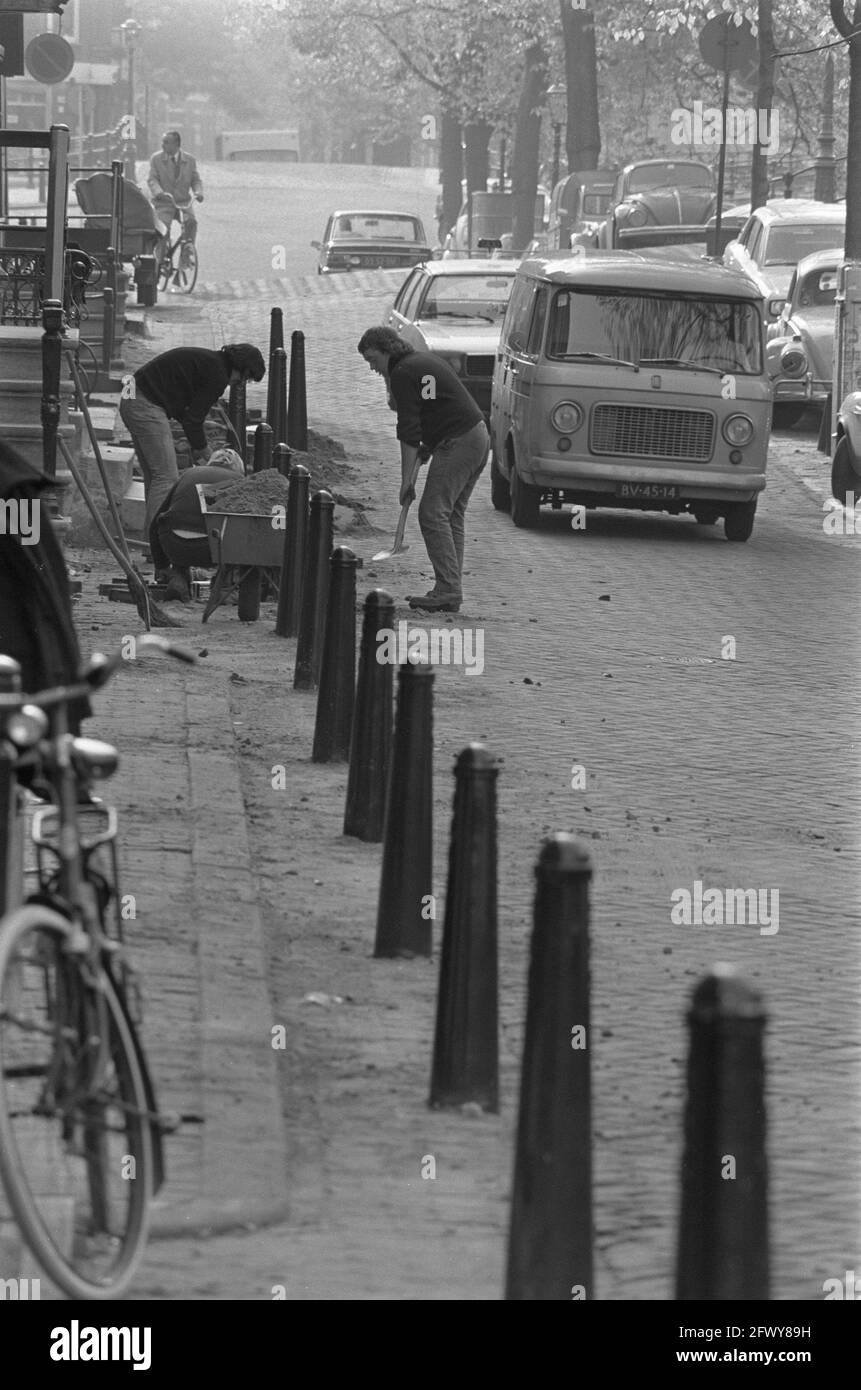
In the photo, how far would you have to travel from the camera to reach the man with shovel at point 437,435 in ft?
43.4

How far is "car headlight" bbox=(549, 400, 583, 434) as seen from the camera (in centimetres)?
1675

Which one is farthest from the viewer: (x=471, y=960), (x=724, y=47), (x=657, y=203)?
(x=657, y=203)

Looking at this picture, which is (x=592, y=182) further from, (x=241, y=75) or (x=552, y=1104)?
(x=241, y=75)

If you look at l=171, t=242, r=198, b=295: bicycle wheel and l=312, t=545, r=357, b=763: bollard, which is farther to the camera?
l=171, t=242, r=198, b=295: bicycle wheel

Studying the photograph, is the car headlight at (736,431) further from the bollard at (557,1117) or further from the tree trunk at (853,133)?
the bollard at (557,1117)

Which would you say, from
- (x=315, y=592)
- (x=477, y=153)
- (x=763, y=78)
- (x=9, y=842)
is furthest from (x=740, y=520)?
(x=477, y=153)

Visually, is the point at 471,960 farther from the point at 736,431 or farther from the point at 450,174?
the point at 450,174

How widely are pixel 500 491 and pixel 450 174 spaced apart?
4744 cm

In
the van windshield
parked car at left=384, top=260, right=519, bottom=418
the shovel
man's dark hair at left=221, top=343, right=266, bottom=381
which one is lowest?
the shovel

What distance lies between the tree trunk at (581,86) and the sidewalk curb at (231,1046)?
36459 mm

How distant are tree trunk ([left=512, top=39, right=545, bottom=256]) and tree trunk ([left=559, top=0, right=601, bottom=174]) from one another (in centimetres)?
527

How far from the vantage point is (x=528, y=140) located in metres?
50.9

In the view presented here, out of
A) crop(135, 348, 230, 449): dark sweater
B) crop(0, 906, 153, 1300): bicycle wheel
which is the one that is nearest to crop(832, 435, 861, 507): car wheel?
crop(135, 348, 230, 449): dark sweater

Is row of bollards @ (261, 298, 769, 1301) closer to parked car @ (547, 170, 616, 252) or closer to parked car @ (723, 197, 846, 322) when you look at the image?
parked car @ (723, 197, 846, 322)
